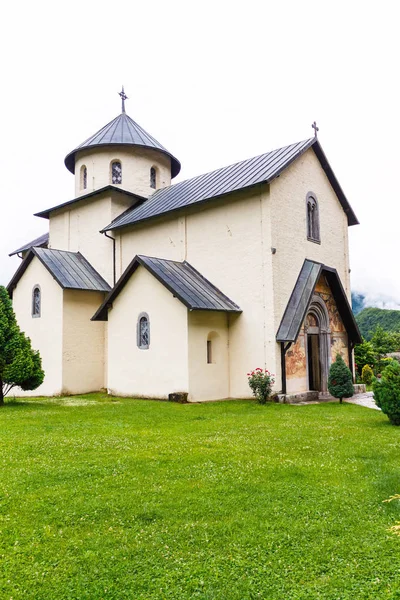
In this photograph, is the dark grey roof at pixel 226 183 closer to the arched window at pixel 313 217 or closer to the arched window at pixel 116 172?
the arched window at pixel 313 217

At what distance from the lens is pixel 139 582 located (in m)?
3.55

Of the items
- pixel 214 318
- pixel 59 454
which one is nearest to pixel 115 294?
pixel 214 318

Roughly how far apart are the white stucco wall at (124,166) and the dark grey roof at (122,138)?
0.27 metres

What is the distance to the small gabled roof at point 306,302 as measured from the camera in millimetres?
14297

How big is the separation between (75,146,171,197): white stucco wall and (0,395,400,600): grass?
15328 millimetres

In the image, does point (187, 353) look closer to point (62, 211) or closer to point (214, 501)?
point (214, 501)

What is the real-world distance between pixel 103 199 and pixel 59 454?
50.5 feet

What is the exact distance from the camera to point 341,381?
45.3 ft

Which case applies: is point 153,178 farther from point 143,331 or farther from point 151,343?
point 151,343

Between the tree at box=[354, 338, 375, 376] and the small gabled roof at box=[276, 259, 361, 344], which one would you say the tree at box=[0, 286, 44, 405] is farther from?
the tree at box=[354, 338, 375, 376]

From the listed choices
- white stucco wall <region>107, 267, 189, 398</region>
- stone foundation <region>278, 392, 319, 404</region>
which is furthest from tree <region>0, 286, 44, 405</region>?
stone foundation <region>278, 392, 319, 404</region>

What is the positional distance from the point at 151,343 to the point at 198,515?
10627 millimetres

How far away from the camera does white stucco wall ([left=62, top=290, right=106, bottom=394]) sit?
17875 millimetres

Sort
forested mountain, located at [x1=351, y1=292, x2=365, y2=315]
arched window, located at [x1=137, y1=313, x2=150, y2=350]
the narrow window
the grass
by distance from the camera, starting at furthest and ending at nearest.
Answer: forested mountain, located at [x1=351, y1=292, x2=365, y2=315], arched window, located at [x1=137, y1=313, x2=150, y2=350], the narrow window, the grass
